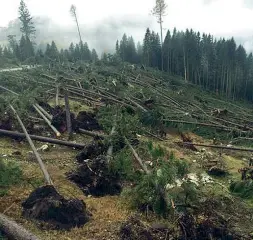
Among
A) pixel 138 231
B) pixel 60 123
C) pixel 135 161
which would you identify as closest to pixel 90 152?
pixel 135 161


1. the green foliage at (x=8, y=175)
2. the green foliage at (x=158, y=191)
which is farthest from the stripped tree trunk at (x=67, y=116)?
the green foliage at (x=158, y=191)

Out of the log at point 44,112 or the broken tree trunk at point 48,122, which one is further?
the log at point 44,112

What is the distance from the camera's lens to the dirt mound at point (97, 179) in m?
8.27

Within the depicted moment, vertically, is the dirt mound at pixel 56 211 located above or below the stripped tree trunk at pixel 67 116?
below

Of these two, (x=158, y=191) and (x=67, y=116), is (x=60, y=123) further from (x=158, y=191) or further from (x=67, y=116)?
(x=158, y=191)

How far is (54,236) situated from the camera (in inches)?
245

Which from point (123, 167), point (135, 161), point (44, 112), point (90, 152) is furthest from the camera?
point (44, 112)

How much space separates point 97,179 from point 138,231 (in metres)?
2.41

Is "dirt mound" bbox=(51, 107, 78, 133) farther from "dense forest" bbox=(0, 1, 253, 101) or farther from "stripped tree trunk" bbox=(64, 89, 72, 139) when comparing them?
"dense forest" bbox=(0, 1, 253, 101)

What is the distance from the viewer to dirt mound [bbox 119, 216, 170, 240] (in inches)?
238

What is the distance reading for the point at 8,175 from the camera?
8031mm

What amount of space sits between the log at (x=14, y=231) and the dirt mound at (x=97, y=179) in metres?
2.32

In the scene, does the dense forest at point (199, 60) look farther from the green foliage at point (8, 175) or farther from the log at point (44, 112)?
the green foliage at point (8, 175)

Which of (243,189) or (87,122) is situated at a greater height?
(87,122)
